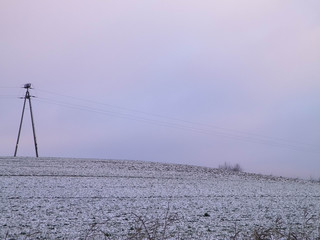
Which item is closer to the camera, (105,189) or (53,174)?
(105,189)

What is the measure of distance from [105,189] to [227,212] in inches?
283

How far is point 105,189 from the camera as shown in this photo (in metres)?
18.9

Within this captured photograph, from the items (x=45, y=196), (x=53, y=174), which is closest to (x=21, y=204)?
(x=45, y=196)

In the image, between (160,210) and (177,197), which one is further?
(177,197)

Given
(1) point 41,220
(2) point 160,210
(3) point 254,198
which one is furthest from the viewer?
(3) point 254,198

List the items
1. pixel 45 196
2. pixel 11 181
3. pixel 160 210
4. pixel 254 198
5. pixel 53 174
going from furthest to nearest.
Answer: pixel 53 174, pixel 11 181, pixel 254 198, pixel 45 196, pixel 160 210

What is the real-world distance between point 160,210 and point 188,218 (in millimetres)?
1500

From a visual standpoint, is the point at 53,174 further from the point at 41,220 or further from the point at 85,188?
the point at 41,220

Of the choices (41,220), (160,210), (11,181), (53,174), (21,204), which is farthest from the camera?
(53,174)

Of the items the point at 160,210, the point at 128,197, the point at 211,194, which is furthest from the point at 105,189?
the point at 160,210

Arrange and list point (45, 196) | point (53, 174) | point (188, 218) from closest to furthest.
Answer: point (188, 218) → point (45, 196) → point (53, 174)

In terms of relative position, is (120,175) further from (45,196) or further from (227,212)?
(227,212)

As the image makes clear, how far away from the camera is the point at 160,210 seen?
42.8 feet

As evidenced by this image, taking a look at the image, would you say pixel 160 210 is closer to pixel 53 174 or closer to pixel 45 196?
pixel 45 196
